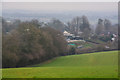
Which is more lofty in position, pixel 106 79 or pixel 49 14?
pixel 49 14

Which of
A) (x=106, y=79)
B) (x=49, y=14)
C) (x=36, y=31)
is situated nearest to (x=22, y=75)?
(x=106, y=79)

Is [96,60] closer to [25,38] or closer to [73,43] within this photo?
[73,43]

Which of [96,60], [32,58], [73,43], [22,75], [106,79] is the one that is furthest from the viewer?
[32,58]

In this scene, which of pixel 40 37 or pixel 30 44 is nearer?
pixel 30 44

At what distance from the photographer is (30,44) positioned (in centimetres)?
881

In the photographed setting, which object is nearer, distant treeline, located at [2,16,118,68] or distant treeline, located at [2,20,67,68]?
distant treeline, located at [2,16,118,68]

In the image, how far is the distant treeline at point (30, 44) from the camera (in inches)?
331

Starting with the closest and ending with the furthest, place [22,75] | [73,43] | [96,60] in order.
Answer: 1. [22,75]
2. [96,60]
3. [73,43]

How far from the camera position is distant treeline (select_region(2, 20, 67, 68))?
8.41 m

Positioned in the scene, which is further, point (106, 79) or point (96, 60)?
point (96, 60)

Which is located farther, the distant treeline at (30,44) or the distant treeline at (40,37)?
the distant treeline at (30,44)

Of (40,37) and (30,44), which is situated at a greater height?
(40,37)

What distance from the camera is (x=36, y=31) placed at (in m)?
9.06

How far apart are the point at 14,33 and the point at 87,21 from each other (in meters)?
4.15
